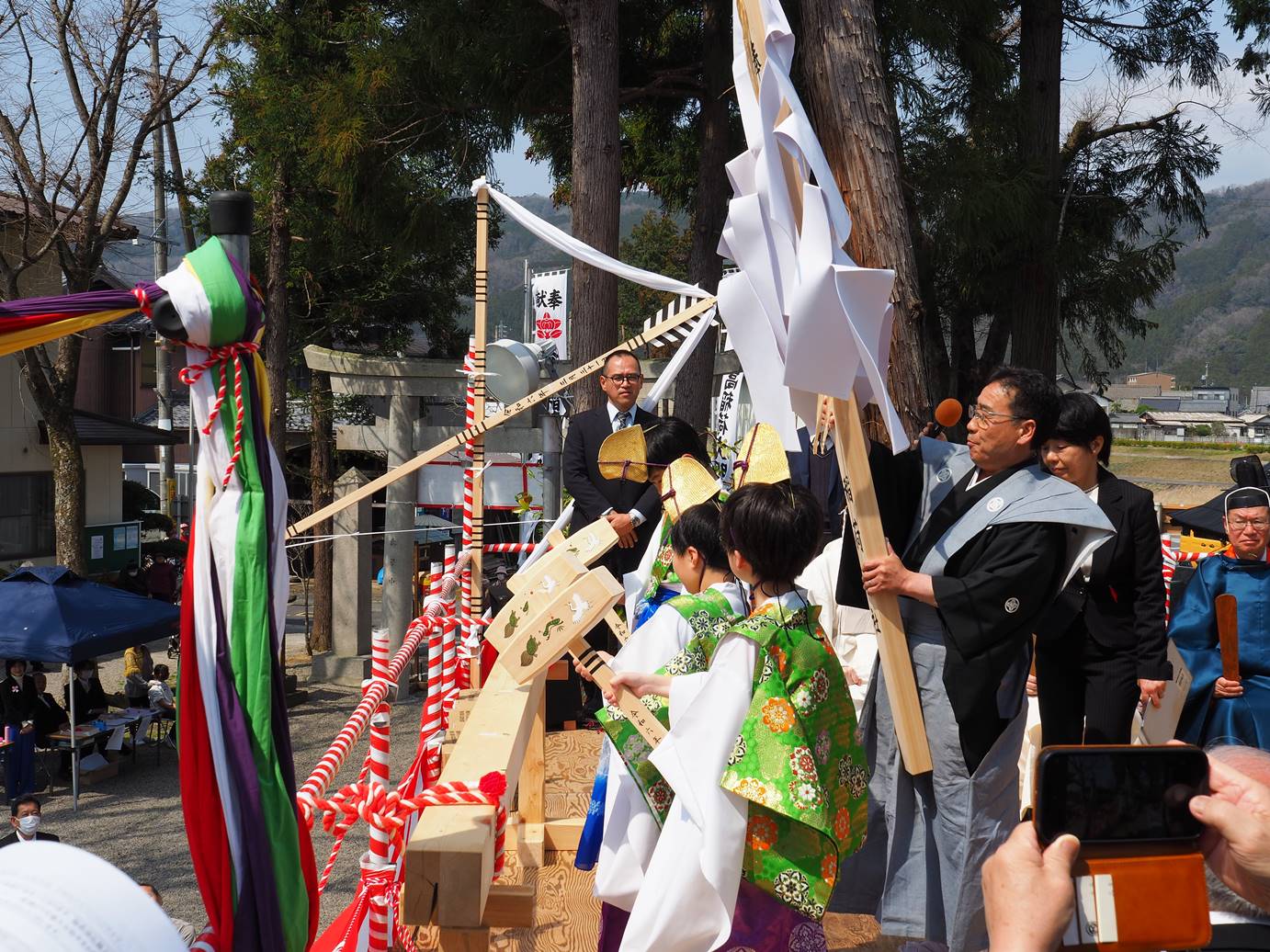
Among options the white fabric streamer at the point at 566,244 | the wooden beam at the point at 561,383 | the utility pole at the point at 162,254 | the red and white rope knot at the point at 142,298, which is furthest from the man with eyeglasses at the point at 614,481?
the utility pole at the point at 162,254

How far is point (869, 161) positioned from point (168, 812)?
6560 mm

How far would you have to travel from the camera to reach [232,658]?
6.31 feet

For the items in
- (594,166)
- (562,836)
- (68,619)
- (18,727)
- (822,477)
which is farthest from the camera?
(68,619)

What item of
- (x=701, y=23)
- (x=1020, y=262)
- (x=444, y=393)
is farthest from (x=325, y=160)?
(x=1020, y=262)

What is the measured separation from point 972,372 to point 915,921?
8.94 metres

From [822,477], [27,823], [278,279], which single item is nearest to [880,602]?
[822,477]

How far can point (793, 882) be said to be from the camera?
2.38 meters

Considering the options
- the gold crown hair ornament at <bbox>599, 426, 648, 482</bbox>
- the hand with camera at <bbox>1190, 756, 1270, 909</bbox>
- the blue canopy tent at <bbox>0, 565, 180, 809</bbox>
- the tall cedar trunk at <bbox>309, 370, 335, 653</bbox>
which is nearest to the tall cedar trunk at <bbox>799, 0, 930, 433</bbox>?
the gold crown hair ornament at <bbox>599, 426, 648, 482</bbox>

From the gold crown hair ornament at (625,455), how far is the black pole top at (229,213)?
83.5 inches

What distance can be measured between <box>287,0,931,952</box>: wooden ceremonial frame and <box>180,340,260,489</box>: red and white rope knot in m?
0.80

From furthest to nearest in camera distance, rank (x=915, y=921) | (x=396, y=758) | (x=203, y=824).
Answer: (x=396, y=758), (x=915, y=921), (x=203, y=824)

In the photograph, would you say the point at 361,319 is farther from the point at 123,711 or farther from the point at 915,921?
the point at 915,921

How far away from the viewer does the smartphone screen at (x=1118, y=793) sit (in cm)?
113

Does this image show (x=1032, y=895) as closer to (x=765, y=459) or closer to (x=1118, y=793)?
(x=1118, y=793)
